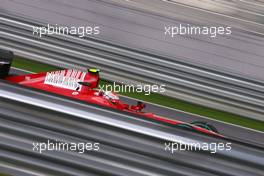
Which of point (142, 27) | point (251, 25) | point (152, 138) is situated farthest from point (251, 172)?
point (251, 25)

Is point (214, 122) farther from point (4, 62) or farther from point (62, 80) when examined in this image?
point (4, 62)

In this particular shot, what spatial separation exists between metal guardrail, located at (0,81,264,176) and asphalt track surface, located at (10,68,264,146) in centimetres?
384

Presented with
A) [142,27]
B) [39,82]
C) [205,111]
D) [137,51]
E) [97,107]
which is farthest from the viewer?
[142,27]

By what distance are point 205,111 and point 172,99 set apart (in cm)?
Result: 71

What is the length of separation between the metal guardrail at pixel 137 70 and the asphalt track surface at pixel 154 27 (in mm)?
1703

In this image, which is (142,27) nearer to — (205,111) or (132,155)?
(205,111)

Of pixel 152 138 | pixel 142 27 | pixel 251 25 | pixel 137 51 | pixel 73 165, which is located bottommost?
pixel 73 165

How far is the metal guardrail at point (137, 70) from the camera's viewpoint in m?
9.32

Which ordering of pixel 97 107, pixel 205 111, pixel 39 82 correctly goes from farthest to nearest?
pixel 205 111 < pixel 39 82 < pixel 97 107

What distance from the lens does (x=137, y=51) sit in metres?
9.88

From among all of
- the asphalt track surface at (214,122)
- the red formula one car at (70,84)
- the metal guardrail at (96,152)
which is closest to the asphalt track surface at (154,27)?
the asphalt track surface at (214,122)

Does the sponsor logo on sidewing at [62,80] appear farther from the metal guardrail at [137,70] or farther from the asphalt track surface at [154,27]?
the asphalt track surface at [154,27]

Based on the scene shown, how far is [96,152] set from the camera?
453cm

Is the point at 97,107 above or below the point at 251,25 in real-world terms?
below
